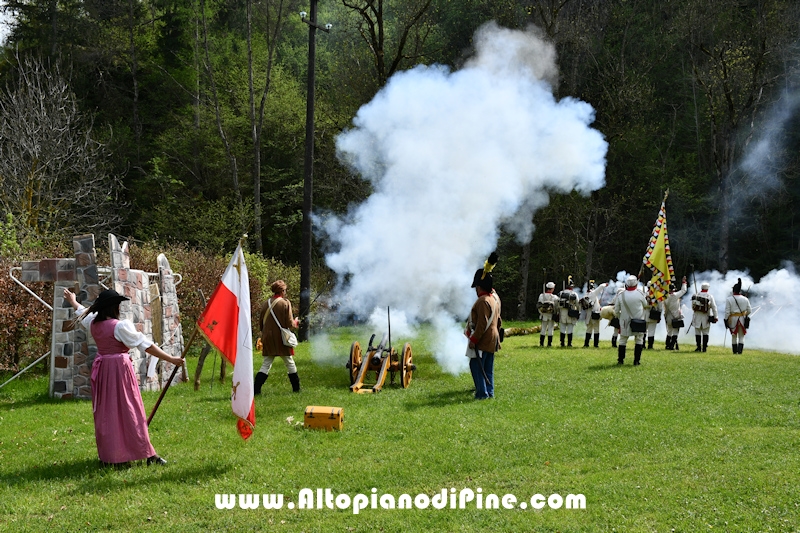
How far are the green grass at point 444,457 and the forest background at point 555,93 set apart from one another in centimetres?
1794

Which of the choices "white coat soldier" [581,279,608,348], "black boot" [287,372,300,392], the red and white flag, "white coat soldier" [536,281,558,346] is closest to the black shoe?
the red and white flag

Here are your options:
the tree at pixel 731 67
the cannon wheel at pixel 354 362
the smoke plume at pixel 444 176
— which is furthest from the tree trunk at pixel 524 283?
the cannon wheel at pixel 354 362

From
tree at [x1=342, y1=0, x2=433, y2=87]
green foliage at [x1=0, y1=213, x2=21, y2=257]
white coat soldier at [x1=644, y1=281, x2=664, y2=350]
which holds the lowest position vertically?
white coat soldier at [x1=644, y1=281, x2=664, y2=350]

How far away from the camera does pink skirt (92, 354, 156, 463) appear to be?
6.85 m

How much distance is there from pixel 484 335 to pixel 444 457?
344 cm

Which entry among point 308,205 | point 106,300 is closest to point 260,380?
point 106,300

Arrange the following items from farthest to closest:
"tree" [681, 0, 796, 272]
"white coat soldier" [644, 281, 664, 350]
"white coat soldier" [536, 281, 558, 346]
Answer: "tree" [681, 0, 796, 272]
"white coat soldier" [536, 281, 558, 346]
"white coat soldier" [644, 281, 664, 350]

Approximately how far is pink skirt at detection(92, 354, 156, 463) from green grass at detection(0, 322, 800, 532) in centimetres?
22

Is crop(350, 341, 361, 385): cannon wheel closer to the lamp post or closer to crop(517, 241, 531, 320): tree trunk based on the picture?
the lamp post

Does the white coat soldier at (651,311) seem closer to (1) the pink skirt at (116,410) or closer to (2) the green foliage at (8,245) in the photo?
(1) the pink skirt at (116,410)

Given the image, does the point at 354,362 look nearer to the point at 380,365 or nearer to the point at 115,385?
the point at 380,365

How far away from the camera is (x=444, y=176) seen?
13383 millimetres

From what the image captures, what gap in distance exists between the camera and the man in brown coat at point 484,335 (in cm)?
1045

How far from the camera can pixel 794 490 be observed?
602 cm
